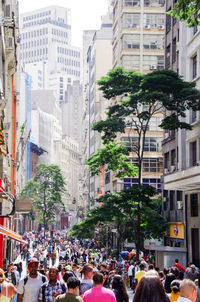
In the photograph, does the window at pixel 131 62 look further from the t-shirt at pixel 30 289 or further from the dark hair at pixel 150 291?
the dark hair at pixel 150 291

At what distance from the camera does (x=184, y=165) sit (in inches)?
1441

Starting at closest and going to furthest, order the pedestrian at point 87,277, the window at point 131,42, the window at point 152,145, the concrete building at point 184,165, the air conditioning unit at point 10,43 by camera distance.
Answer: the pedestrian at point 87,277, the air conditioning unit at point 10,43, the concrete building at point 184,165, the window at point 152,145, the window at point 131,42

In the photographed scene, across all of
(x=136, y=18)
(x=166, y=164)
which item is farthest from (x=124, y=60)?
(x=166, y=164)

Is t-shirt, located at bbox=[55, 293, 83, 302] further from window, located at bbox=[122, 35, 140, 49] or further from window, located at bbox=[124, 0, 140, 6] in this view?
window, located at bbox=[124, 0, 140, 6]

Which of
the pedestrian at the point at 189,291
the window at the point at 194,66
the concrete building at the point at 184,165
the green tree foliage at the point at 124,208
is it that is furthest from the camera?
the window at the point at 194,66

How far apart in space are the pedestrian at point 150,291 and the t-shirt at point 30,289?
388cm

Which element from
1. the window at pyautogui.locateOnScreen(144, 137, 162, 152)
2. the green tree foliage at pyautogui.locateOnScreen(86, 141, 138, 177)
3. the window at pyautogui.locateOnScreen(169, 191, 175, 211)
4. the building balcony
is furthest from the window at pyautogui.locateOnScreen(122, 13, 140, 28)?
the green tree foliage at pyautogui.locateOnScreen(86, 141, 138, 177)

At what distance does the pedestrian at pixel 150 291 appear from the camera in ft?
18.9

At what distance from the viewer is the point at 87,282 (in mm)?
11031

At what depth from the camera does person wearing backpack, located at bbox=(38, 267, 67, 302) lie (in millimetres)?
9254

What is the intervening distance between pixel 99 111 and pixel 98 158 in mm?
57169

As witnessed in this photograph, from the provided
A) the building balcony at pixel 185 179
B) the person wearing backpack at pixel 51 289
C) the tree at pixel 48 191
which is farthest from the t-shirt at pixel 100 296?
the tree at pixel 48 191

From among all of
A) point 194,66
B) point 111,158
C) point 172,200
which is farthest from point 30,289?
point 172,200

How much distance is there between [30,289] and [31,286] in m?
0.05
